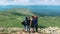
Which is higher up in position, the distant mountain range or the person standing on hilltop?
the distant mountain range

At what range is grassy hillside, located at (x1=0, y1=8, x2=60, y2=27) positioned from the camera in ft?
15.0

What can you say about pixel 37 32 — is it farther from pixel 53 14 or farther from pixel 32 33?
pixel 53 14

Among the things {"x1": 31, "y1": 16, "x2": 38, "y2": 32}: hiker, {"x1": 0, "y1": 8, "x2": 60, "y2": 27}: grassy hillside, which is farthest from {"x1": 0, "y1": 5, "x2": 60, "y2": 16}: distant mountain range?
{"x1": 31, "y1": 16, "x2": 38, "y2": 32}: hiker

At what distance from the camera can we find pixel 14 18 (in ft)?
15.2

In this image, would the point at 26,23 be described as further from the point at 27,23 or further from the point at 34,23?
the point at 34,23

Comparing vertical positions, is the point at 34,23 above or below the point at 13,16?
below

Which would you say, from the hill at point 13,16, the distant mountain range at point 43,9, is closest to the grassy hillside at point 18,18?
the hill at point 13,16

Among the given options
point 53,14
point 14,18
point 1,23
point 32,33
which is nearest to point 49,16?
point 53,14

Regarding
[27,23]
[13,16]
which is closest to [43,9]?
[27,23]

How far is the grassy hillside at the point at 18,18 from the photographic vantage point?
456cm

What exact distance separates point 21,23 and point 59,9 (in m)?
1.29

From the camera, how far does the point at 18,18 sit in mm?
4617

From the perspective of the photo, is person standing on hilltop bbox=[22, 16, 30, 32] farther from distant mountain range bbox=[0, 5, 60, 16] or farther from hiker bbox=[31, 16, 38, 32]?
distant mountain range bbox=[0, 5, 60, 16]

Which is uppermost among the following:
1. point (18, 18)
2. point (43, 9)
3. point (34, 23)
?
point (43, 9)
